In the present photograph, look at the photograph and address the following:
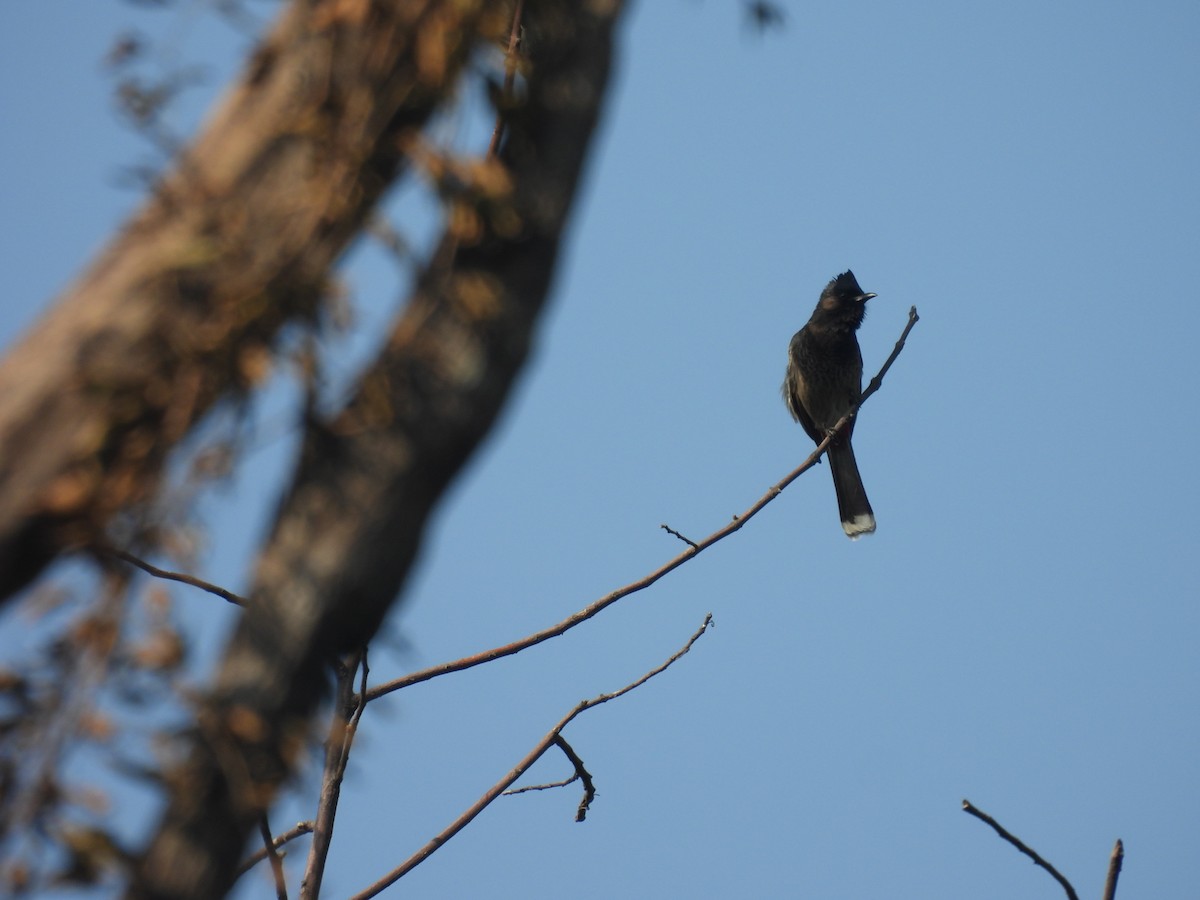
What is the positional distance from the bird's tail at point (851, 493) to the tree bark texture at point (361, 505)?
705cm

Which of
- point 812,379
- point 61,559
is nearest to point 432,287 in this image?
point 61,559

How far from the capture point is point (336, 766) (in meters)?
2.86

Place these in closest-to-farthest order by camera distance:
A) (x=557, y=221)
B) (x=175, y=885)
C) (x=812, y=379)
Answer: (x=175, y=885)
(x=557, y=221)
(x=812, y=379)

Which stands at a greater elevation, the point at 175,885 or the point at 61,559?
the point at 61,559

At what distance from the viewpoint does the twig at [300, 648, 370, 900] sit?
105 inches

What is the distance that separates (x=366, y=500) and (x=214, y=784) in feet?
1.16

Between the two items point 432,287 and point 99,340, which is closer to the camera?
point 99,340

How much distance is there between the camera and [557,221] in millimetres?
1478

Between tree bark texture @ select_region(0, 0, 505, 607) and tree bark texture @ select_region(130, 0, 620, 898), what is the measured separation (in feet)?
0.42

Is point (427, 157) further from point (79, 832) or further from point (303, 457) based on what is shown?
point (79, 832)

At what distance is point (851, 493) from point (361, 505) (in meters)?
7.27

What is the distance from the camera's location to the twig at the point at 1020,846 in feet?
7.41

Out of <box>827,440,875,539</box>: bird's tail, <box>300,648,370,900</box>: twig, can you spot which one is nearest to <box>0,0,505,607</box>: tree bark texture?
<box>300,648,370,900</box>: twig

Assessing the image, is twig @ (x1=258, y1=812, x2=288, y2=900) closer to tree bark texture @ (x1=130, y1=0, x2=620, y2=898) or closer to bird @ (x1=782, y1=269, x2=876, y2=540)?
tree bark texture @ (x1=130, y1=0, x2=620, y2=898)
